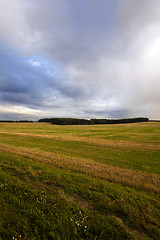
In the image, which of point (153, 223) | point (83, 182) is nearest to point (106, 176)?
point (83, 182)

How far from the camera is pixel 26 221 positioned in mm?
4152

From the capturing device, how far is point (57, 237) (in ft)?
11.9

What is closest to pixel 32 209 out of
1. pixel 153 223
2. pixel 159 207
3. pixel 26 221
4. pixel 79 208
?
pixel 26 221

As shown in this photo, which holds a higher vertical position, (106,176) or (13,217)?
(13,217)

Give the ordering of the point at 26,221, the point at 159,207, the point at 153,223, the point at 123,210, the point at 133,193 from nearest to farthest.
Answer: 1. the point at 26,221
2. the point at 153,223
3. the point at 123,210
4. the point at 159,207
5. the point at 133,193

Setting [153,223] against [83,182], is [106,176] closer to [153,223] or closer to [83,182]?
[83,182]

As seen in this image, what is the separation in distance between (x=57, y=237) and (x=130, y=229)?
2652 millimetres

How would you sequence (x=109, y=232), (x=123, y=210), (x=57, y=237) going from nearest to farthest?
(x=57, y=237), (x=109, y=232), (x=123, y=210)

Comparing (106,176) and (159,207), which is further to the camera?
(106,176)

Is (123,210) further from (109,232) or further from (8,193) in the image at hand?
(8,193)

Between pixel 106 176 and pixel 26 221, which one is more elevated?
pixel 26 221

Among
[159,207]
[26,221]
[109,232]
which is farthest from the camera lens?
[159,207]

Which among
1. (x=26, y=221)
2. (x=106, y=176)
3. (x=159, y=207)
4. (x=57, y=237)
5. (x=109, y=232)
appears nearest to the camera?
(x=57, y=237)

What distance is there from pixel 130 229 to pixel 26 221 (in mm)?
3862
